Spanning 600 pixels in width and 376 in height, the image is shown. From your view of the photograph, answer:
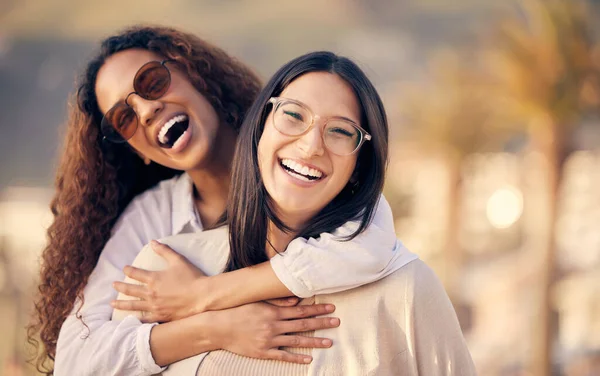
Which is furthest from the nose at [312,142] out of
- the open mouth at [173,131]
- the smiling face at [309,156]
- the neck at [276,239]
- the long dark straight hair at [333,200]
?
the open mouth at [173,131]

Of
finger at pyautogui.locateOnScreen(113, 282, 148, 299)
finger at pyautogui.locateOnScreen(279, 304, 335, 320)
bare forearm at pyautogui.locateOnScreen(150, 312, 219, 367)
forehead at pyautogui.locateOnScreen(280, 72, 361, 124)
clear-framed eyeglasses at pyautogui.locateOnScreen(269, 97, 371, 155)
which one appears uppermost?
forehead at pyautogui.locateOnScreen(280, 72, 361, 124)

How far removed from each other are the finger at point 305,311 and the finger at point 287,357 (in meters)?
0.11

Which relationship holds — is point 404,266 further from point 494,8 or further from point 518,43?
point 494,8

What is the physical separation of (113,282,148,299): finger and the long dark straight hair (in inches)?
13.6

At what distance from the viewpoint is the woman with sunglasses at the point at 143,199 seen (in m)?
2.17

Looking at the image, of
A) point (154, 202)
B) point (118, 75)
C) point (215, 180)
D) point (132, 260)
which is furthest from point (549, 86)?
point (132, 260)

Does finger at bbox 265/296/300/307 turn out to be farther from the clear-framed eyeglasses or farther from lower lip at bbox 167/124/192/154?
lower lip at bbox 167/124/192/154

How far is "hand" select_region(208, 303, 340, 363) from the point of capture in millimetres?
2086

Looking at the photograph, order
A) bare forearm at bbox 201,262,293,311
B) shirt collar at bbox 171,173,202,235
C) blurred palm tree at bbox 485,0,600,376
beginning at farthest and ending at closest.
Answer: blurred palm tree at bbox 485,0,600,376
shirt collar at bbox 171,173,202,235
bare forearm at bbox 201,262,293,311

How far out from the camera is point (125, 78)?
2.76 meters

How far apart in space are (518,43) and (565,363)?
245 inches

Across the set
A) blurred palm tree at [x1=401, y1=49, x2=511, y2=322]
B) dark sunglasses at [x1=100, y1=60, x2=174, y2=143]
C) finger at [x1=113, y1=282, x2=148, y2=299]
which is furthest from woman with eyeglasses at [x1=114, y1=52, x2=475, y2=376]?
blurred palm tree at [x1=401, y1=49, x2=511, y2=322]

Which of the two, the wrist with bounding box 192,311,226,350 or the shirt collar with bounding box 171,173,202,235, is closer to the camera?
the wrist with bounding box 192,311,226,350

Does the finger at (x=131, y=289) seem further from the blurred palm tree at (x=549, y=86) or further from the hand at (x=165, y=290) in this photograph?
the blurred palm tree at (x=549, y=86)
